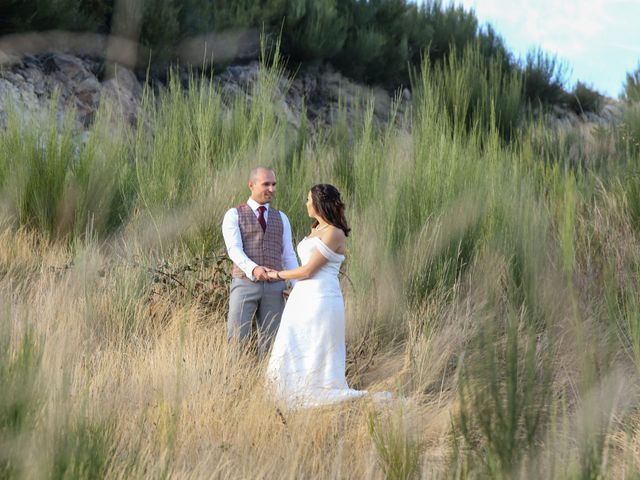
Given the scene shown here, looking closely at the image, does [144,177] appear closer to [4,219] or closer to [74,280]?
[4,219]

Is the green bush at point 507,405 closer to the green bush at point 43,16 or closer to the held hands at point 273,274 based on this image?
the held hands at point 273,274

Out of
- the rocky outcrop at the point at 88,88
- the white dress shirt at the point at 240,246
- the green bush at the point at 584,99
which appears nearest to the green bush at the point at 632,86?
the green bush at the point at 584,99

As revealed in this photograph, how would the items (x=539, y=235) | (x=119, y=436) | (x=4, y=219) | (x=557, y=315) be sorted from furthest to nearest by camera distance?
(x=4, y=219) < (x=539, y=235) < (x=557, y=315) < (x=119, y=436)

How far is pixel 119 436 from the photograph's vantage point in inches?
145

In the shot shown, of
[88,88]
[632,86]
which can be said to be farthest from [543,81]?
[88,88]

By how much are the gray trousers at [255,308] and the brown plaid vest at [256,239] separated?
0.08 metres

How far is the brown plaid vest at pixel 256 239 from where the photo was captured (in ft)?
17.2

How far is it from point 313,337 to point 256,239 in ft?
2.37

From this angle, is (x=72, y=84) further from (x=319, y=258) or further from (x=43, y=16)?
A: (x=319, y=258)

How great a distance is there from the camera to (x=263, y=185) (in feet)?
17.2

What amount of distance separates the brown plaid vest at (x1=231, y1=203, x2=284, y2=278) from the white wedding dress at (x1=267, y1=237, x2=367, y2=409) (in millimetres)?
440

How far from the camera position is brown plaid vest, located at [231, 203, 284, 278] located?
5.24m

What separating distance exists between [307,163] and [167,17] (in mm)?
3924

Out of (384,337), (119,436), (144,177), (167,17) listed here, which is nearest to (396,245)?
(384,337)
